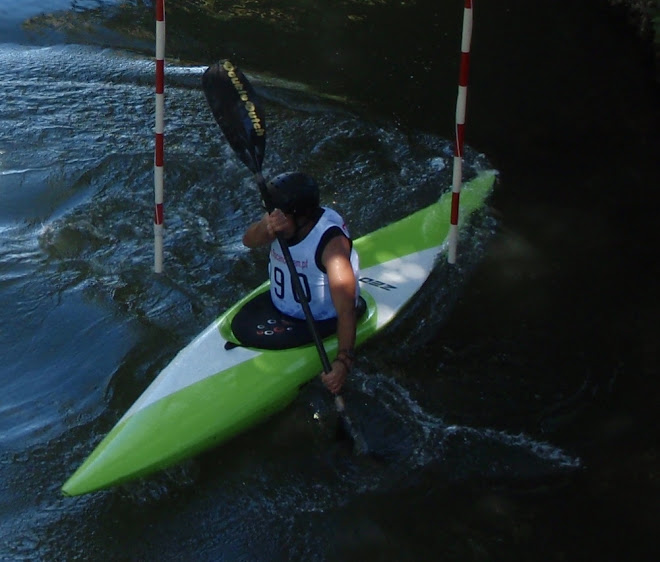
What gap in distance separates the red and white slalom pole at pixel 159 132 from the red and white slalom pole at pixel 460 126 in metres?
1.49

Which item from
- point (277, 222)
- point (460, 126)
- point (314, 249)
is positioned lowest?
point (314, 249)

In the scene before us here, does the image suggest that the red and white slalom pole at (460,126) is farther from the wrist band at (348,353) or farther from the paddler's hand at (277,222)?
the wrist band at (348,353)

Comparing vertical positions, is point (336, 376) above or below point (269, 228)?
below

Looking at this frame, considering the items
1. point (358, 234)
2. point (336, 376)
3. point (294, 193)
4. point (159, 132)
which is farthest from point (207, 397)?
point (358, 234)

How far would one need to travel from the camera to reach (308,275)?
4.07 m

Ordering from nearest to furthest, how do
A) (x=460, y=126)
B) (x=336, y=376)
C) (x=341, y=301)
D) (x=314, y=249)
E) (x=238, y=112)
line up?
(x=336, y=376)
(x=341, y=301)
(x=314, y=249)
(x=238, y=112)
(x=460, y=126)

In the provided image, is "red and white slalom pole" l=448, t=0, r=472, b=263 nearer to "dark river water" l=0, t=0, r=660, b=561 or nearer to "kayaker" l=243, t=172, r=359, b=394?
"dark river water" l=0, t=0, r=660, b=561

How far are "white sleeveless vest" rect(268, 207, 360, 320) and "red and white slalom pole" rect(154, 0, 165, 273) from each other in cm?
96

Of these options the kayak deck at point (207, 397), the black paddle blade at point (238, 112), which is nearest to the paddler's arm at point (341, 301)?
the kayak deck at point (207, 397)

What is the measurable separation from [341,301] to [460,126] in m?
1.49

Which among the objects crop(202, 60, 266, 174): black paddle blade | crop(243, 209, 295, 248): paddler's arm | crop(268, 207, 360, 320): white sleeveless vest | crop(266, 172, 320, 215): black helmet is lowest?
crop(268, 207, 360, 320): white sleeveless vest

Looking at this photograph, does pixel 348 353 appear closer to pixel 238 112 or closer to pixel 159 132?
pixel 238 112

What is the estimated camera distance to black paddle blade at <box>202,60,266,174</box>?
4.57 meters

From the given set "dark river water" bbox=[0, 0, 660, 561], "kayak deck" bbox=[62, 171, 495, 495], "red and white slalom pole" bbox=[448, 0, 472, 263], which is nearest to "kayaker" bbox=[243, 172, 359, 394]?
"kayak deck" bbox=[62, 171, 495, 495]
